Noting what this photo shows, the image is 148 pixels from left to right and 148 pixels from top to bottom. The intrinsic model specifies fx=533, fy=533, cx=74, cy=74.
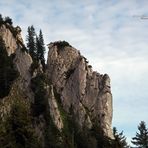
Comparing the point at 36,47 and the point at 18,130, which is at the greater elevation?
the point at 36,47

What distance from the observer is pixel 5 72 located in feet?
488

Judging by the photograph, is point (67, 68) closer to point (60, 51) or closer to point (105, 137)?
point (60, 51)

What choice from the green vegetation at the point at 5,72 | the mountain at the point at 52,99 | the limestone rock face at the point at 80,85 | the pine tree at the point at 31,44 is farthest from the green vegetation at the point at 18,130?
the pine tree at the point at 31,44

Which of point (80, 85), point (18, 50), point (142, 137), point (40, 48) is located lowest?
point (142, 137)

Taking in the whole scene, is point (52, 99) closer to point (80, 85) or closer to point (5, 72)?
point (5, 72)

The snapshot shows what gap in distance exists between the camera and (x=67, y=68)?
171000 millimetres

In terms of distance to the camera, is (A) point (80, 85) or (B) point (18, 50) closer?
(B) point (18, 50)

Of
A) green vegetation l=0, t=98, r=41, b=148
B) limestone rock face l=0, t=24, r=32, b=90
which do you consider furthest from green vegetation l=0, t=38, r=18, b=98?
green vegetation l=0, t=98, r=41, b=148

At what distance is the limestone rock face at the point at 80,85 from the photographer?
161 metres

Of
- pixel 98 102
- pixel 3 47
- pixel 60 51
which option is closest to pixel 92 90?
pixel 98 102

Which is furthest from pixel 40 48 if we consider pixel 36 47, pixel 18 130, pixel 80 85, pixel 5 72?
pixel 18 130

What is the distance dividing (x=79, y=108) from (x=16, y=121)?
36.1 meters

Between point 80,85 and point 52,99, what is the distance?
20.1 metres

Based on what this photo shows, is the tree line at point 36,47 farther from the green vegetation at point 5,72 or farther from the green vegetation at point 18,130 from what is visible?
the green vegetation at point 18,130
